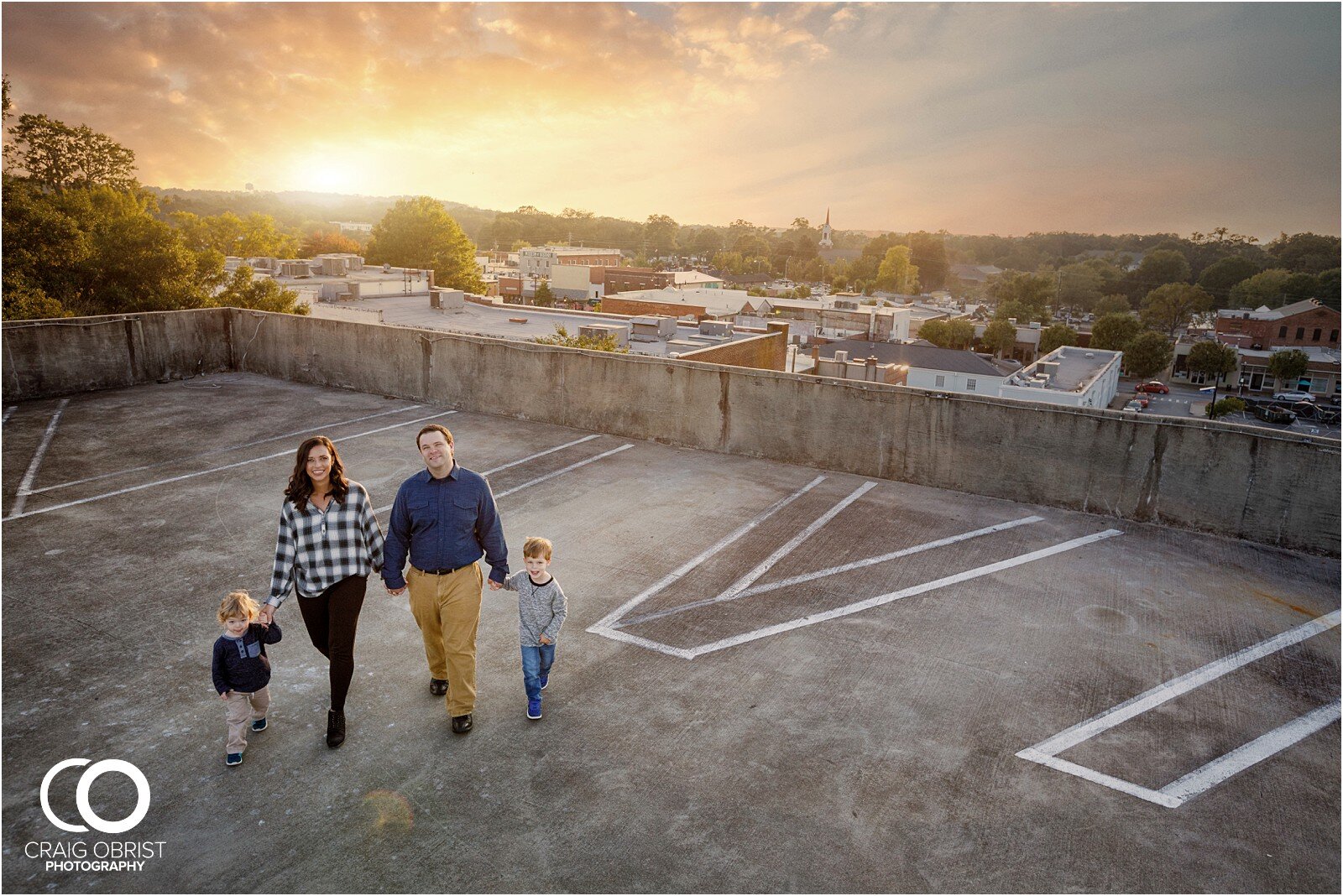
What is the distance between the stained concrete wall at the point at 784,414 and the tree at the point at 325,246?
267 ft

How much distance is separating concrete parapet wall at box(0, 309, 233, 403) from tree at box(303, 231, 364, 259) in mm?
80067

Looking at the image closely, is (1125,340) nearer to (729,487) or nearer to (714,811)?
(729,487)

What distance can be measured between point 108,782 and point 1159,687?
23.6 feet

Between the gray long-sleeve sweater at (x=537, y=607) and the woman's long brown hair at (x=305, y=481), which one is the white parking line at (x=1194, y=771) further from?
the woman's long brown hair at (x=305, y=481)

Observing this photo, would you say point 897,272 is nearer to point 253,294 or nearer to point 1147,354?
point 1147,354

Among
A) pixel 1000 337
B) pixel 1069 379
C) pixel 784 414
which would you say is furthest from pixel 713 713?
pixel 1000 337

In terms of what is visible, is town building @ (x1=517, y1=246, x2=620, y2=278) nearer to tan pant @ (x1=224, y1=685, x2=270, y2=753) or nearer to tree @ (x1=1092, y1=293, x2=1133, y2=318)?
tree @ (x1=1092, y1=293, x2=1133, y2=318)

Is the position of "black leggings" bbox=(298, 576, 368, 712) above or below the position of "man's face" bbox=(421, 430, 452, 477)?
below

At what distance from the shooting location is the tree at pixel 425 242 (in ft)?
250

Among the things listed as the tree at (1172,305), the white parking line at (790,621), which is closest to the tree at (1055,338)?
the tree at (1172,305)

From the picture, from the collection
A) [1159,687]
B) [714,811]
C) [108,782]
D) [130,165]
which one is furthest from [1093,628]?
[130,165]

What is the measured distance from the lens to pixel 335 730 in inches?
195

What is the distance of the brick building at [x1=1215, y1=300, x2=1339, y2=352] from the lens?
68.6 meters

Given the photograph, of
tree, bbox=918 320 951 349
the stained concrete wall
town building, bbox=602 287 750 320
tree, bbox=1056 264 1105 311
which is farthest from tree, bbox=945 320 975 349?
the stained concrete wall
